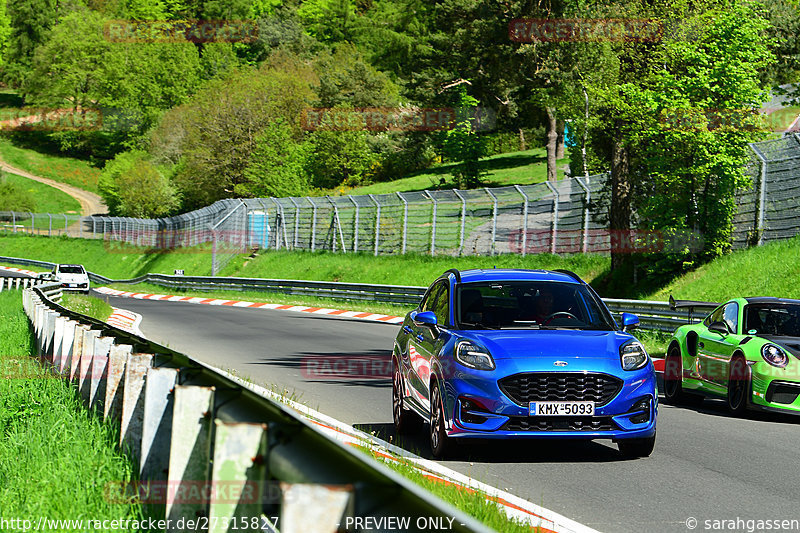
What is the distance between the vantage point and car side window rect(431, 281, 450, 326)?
33.3 feet

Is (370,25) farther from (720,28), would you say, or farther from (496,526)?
(496,526)

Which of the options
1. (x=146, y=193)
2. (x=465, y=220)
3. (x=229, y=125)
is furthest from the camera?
(x=146, y=193)

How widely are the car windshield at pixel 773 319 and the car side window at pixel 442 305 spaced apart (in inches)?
173

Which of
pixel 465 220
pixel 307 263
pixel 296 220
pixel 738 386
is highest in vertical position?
pixel 738 386

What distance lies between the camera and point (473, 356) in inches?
357

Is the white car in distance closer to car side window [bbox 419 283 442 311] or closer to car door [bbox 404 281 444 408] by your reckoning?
car side window [bbox 419 283 442 311]

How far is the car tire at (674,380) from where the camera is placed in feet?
46.8

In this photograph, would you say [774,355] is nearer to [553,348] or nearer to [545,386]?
[553,348]

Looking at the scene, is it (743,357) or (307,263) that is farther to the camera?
(307,263)

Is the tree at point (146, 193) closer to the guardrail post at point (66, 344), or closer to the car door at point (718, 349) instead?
the car door at point (718, 349)

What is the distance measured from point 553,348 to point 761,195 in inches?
787

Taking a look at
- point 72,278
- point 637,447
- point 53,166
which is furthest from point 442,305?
point 53,166

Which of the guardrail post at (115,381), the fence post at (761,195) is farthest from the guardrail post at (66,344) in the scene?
the fence post at (761,195)

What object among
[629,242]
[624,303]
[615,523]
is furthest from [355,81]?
[615,523]
